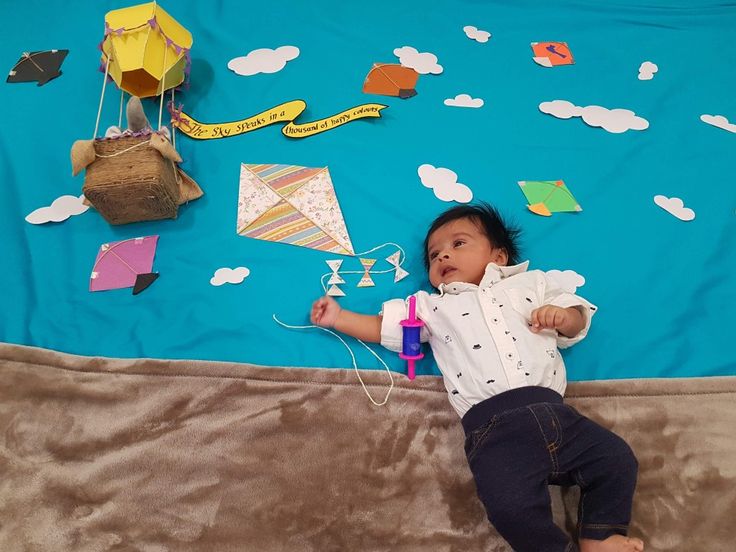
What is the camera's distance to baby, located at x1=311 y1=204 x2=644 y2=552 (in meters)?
0.83

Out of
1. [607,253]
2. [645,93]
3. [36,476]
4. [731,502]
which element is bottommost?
[36,476]

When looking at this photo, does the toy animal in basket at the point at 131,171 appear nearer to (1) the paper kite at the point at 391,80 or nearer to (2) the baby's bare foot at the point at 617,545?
(1) the paper kite at the point at 391,80

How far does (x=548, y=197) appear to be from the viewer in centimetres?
129

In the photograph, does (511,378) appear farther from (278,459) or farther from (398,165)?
(398,165)

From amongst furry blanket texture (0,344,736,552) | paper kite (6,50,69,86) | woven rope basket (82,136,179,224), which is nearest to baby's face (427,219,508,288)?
furry blanket texture (0,344,736,552)

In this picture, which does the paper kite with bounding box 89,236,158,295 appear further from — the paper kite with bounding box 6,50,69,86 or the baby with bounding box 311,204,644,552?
the paper kite with bounding box 6,50,69,86

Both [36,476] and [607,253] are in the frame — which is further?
[607,253]

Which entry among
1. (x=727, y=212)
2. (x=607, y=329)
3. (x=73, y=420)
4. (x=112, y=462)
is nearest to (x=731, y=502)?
(x=607, y=329)

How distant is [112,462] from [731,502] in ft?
3.55

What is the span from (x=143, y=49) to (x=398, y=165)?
2.30 feet

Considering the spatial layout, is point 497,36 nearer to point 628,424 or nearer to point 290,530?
point 628,424

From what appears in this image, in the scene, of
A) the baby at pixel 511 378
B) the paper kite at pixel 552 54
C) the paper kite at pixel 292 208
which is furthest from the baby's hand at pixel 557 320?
the paper kite at pixel 552 54

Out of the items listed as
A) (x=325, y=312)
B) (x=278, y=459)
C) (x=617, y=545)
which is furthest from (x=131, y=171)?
(x=617, y=545)

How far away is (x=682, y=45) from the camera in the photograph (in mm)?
1651
